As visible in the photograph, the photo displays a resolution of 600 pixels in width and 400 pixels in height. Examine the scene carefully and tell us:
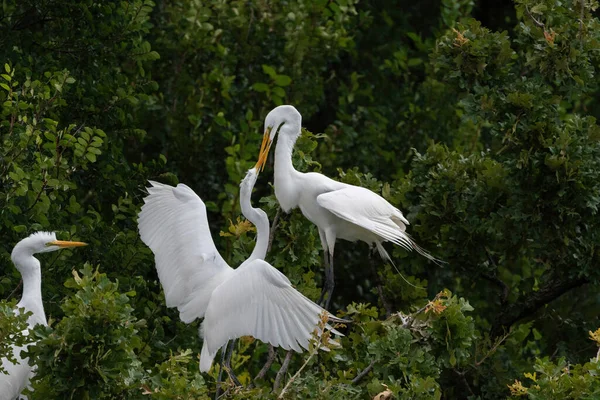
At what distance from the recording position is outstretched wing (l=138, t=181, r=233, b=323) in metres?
7.43

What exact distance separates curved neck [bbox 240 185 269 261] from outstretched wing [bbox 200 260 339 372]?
203 millimetres

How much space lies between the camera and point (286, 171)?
8023mm

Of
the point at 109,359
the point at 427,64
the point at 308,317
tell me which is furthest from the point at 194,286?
the point at 427,64

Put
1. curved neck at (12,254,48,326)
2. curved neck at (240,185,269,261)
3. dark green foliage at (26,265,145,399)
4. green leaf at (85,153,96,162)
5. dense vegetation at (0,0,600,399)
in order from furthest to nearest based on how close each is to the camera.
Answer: green leaf at (85,153,96,162) < curved neck at (240,185,269,261) < curved neck at (12,254,48,326) < dense vegetation at (0,0,600,399) < dark green foliage at (26,265,145,399)

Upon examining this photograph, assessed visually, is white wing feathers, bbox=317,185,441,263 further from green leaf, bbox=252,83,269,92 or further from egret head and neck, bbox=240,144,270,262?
green leaf, bbox=252,83,269,92

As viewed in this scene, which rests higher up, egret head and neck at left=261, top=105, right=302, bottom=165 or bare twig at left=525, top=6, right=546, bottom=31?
bare twig at left=525, top=6, right=546, bottom=31

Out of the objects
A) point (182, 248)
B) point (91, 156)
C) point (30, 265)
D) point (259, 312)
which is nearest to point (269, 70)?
point (91, 156)

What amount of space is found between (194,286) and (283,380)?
66 cm

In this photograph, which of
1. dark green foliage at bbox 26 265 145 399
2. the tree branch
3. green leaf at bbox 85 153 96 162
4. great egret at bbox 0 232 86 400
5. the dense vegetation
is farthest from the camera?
the tree branch

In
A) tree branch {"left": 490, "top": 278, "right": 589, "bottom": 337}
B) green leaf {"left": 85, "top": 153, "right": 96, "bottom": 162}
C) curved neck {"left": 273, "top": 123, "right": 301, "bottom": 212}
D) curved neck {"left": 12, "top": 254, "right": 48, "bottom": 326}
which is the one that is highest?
green leaf {"left": 85, "top": 153, "right": 96, "bottom": 162}

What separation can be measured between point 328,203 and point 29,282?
62.0 inches

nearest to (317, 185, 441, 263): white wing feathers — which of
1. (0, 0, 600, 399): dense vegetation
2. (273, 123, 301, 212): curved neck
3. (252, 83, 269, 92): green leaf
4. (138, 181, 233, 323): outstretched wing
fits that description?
(273, 123, 301, 212): curved neck

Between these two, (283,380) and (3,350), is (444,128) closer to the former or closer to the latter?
(283,380)

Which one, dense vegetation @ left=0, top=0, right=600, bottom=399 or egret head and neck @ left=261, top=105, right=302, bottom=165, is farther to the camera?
egret head and neck @ left=261, top=105, right=302, bottom=165
